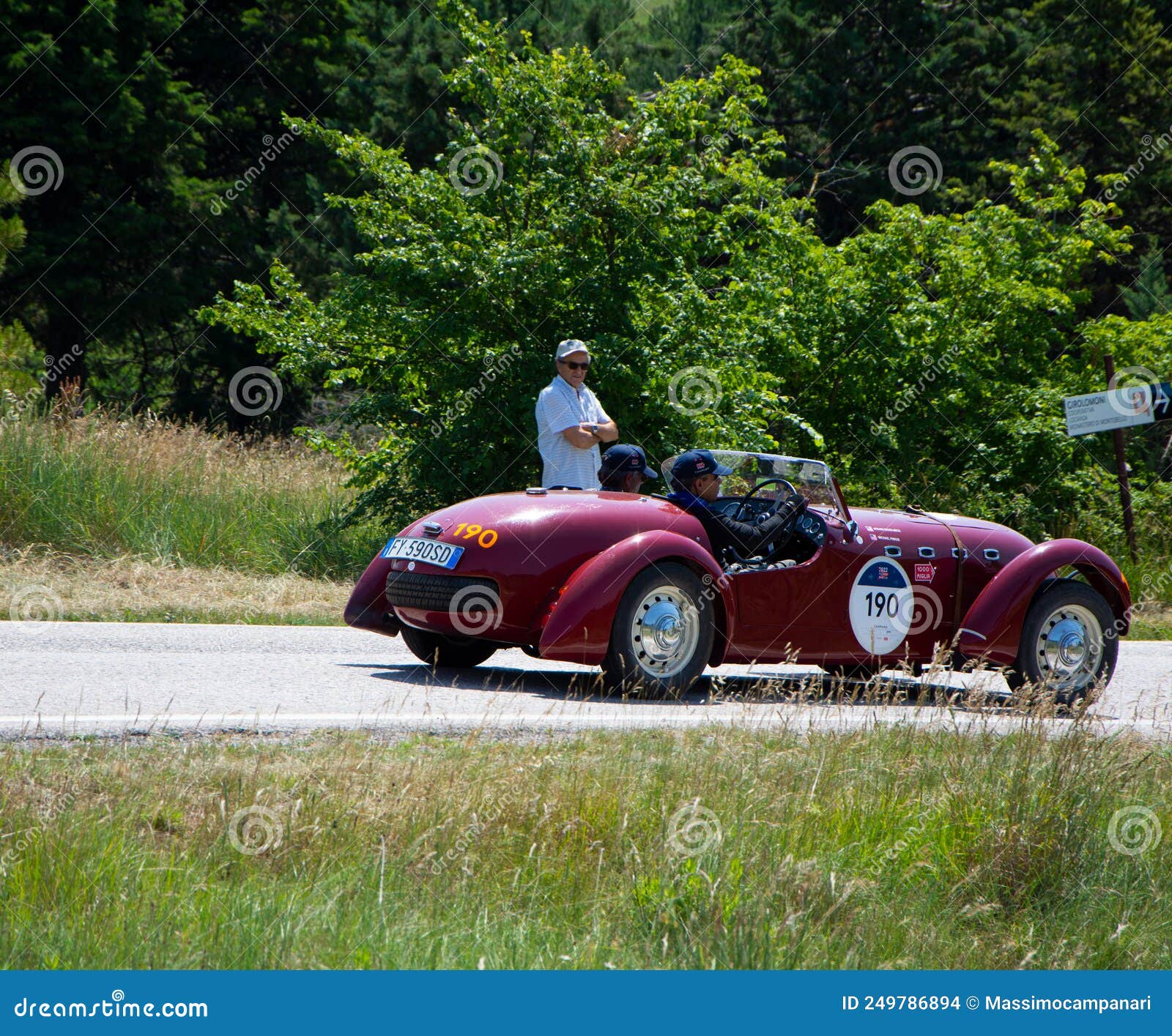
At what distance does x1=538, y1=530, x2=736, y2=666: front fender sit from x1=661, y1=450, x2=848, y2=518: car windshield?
101 cm

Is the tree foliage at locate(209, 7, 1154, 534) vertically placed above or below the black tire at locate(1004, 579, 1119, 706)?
above

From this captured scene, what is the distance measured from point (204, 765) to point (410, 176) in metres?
10.3

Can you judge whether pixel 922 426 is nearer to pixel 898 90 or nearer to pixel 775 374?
pixel 775 374

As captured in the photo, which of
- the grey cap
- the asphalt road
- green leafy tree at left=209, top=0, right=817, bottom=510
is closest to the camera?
the asphalt road

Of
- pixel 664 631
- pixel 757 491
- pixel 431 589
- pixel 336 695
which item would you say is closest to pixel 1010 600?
pixel 757 491

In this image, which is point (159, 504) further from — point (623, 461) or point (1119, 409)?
point (1119, 409)

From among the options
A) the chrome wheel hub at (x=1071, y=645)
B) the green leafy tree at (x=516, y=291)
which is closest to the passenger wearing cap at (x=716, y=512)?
the chrome wheel hub at (x=1071, y=645)

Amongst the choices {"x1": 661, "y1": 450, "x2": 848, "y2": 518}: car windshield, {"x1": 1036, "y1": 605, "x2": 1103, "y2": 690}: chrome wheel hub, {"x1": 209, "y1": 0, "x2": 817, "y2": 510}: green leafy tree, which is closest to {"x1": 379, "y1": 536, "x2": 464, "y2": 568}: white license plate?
{"x1": 661, "y1": 450, "x2": 848, "y2": 518}: car windshield

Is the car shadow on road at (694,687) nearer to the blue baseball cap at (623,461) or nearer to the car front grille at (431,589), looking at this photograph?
the car front grille at (431,589)

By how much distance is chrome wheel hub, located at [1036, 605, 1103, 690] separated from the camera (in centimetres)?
823

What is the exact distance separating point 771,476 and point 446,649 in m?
2.22

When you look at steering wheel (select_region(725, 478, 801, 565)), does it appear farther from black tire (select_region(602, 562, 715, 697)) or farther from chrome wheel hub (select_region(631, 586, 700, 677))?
chrome wheel hub (select_region(631, 586, 700, 677))

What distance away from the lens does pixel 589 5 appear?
3416 centimetres

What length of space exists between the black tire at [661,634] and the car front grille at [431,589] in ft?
2.29
